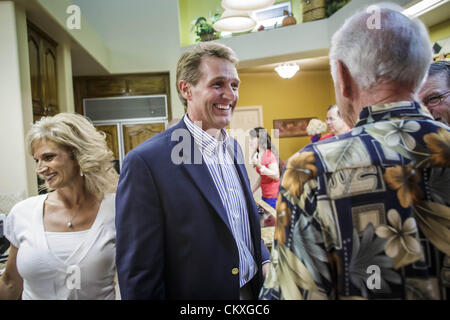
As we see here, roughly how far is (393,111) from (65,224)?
134 cm

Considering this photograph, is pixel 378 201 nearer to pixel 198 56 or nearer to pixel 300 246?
pixel 300 246

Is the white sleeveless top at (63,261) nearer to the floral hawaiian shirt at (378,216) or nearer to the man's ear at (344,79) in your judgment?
the floral hawaiian shirt at (378,216)

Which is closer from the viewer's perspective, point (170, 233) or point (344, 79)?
point (344, 79)

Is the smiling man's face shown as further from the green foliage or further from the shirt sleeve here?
the green foliage

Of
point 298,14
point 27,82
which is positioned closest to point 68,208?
point 27,82

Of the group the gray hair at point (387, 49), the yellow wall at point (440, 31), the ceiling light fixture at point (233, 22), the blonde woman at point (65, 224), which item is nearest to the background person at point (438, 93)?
the gray hair at point (387, 49)

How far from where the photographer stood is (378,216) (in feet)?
2.13

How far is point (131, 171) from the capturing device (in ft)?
3.42

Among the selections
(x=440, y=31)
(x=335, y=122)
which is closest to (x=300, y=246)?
(x=335, y=122)

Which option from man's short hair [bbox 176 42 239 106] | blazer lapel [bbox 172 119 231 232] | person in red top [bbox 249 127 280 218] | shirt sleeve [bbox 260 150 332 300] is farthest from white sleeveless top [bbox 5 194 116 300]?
person in red top [bbox 249 127 280 218]

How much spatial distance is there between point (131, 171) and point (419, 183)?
80 centimetres

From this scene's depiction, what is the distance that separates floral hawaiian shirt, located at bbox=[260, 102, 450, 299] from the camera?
65cm

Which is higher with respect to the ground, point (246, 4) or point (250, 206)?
point (246, 4)

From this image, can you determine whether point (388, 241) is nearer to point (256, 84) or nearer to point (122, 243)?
point (122, 243)
